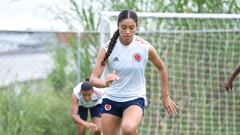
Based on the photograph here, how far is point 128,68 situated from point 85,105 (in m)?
3.92

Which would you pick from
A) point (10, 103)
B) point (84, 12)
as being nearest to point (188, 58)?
point (84, 12)

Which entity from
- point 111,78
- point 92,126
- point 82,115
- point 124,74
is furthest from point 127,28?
point 82,115

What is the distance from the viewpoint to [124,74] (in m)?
9.20

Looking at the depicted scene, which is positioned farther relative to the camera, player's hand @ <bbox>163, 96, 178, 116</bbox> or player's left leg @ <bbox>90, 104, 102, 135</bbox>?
player's left leg @ <bbox>90, 104, 102, 135</bbox>

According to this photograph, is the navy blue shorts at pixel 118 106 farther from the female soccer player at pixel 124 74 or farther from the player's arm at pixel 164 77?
the player's arm at pixel 164 77

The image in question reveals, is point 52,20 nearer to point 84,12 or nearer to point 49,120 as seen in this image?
point 84,12

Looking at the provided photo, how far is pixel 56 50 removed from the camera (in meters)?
14.1

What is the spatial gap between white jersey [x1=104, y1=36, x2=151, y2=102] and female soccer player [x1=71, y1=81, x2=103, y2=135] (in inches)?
120

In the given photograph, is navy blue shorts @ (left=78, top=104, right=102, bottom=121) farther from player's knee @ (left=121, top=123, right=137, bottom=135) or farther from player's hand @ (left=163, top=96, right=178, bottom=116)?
player's knee @ (left=121, top=123, right=137, bottom=135)

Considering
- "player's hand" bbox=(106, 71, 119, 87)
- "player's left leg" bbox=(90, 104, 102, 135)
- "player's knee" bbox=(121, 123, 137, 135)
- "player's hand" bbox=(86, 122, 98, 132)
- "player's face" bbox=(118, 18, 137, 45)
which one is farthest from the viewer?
"player's left leg" bbox=(90, 104, 102, 135)

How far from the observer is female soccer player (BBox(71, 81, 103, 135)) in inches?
492

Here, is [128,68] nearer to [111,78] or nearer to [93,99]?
[111,78]

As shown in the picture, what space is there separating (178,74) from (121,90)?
5025 mm

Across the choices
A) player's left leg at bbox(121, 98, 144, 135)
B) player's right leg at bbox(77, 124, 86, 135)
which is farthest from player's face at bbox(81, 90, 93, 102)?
player's left leg at bbox(121, 98, 144, 135)
